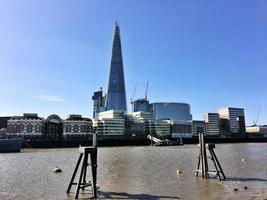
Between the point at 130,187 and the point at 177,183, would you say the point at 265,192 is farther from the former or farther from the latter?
the point at 130,187

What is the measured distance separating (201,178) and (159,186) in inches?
290

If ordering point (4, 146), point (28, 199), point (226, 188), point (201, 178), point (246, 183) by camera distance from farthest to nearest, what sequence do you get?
1. point (4, 146)
2. point (201, 178)
3. point (246, 183)
4. point (226, 188)
5. point (28, 199)

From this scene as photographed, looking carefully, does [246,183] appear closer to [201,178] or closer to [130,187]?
[201,178]

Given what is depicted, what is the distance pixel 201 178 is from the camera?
39.5m

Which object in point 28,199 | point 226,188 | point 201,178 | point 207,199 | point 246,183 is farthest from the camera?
point 201,178

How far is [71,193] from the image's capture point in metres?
31.5

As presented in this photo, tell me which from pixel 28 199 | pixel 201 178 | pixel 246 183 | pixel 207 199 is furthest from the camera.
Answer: pixel 201 178

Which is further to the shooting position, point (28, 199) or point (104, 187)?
point (104, 187)

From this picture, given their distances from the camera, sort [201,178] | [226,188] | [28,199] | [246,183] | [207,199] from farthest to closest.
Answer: [201,178] → [246,183] → [226,188] → [28,199] → [207,199]

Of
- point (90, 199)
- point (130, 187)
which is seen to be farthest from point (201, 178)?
point (90, 199)

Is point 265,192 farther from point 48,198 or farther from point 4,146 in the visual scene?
point 4,146

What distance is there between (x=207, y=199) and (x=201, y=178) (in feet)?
40.2

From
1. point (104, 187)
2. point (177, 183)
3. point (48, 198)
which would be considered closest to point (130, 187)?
point (104, 187)

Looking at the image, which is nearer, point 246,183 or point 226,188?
point 226,188
